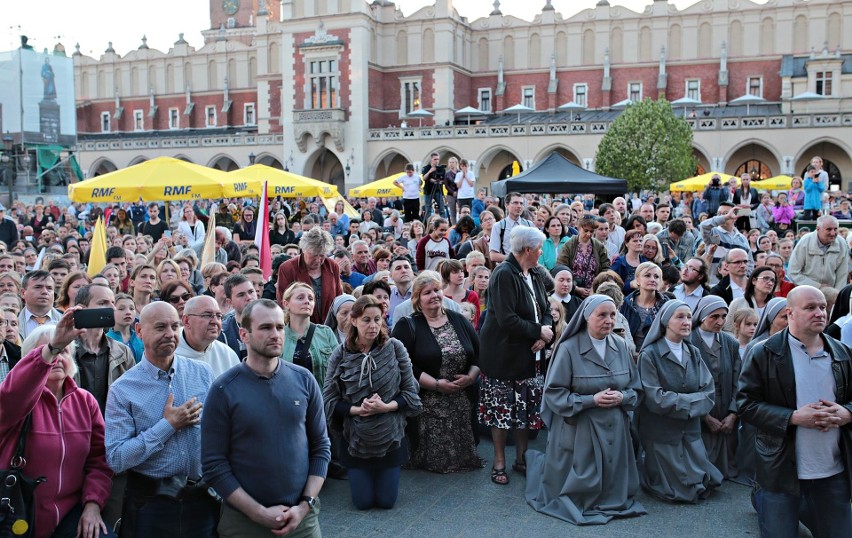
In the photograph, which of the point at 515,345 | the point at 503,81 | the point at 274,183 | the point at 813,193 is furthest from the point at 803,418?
the point at 503,81

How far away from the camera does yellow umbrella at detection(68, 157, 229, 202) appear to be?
12250 mm

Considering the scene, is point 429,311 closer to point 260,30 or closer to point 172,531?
point 172,531

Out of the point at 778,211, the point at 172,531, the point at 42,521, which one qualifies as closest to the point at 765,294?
the point at 172,531

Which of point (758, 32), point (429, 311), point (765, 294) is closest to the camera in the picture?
point (429, 311)

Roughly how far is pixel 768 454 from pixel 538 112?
43055mm

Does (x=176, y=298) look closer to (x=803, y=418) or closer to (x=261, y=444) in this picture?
(x=261, y=444)

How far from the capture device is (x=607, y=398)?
5562 millimetres

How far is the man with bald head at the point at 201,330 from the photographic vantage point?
4.33m

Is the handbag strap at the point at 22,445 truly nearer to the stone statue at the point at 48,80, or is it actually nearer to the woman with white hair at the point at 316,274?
the woman with white hair at the point at 316,274

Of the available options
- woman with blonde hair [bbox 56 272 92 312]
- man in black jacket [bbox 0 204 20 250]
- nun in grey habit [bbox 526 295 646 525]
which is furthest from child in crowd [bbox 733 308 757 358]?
man in black jacket [bbox 0 204 20 250]

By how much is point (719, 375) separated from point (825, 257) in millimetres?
3148

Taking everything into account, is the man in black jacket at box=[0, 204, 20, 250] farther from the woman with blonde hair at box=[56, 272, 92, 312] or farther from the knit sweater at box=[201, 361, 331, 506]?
the knit sweater at box=[201, 361, 331, 506]

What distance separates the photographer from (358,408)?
5.65 meters

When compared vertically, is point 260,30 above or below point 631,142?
above
